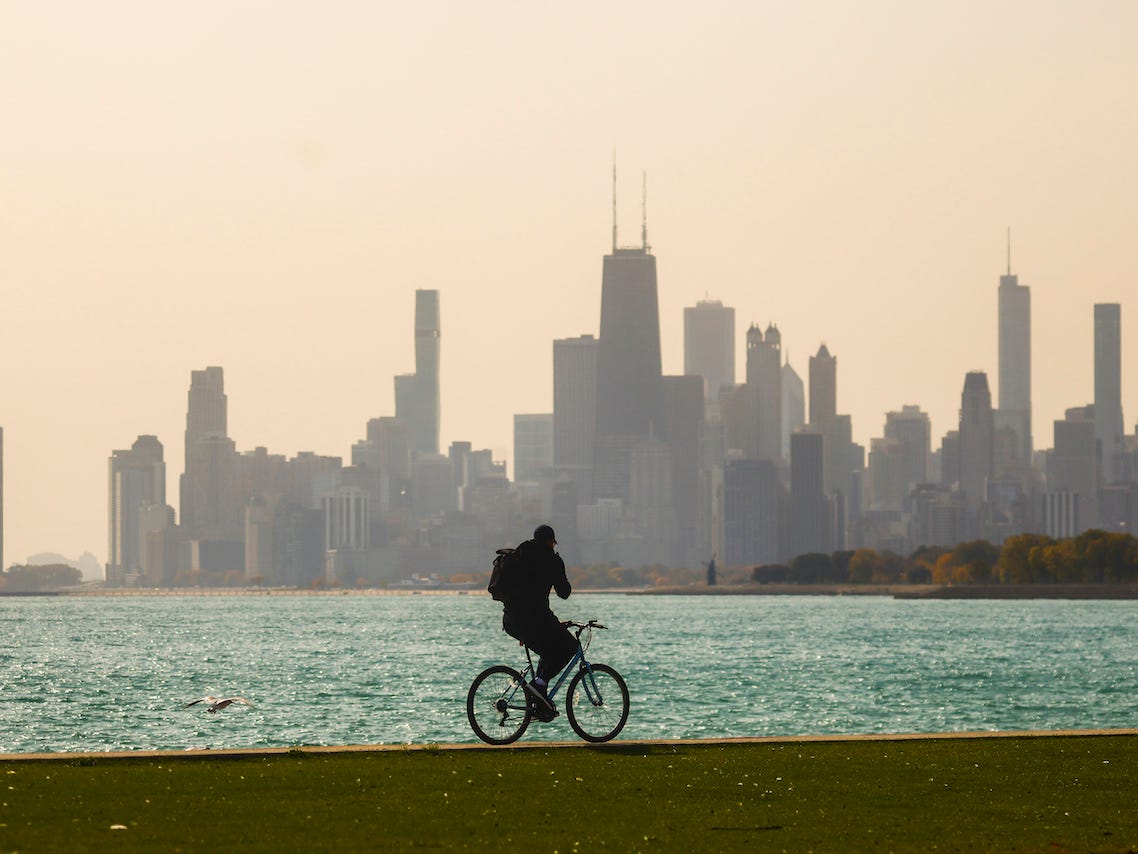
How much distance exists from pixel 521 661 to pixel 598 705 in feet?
192

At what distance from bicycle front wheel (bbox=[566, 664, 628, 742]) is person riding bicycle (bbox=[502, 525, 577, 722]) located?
329mm

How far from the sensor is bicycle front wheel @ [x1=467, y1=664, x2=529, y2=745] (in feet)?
67.0

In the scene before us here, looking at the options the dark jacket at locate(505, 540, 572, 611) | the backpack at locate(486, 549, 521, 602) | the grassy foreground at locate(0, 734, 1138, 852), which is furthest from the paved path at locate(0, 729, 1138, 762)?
the backpack at locate(486, 549, 521, 602)

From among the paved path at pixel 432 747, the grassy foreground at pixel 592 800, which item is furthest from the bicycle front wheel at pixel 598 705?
the grassy foreground at pixel 592 800

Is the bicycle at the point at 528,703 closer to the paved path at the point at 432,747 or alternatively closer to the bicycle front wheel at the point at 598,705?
the bicycle front wheel at the point at 598,705

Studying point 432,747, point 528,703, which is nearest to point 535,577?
point 528,703

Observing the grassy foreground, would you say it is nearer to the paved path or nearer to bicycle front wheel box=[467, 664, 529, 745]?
the paved path

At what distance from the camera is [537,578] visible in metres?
19.9

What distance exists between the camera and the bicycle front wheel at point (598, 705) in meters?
20.5

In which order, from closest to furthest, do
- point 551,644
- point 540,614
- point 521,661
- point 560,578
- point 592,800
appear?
1. point 592,800
2. point 560,578
3. point 540,614
4. point 551,644
5. point 521,661

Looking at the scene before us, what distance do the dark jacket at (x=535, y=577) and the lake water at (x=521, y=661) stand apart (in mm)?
22367

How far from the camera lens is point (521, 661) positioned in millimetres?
78688

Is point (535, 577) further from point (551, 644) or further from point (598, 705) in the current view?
point (598, 705)

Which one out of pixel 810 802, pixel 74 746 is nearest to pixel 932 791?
pixel 810 802
